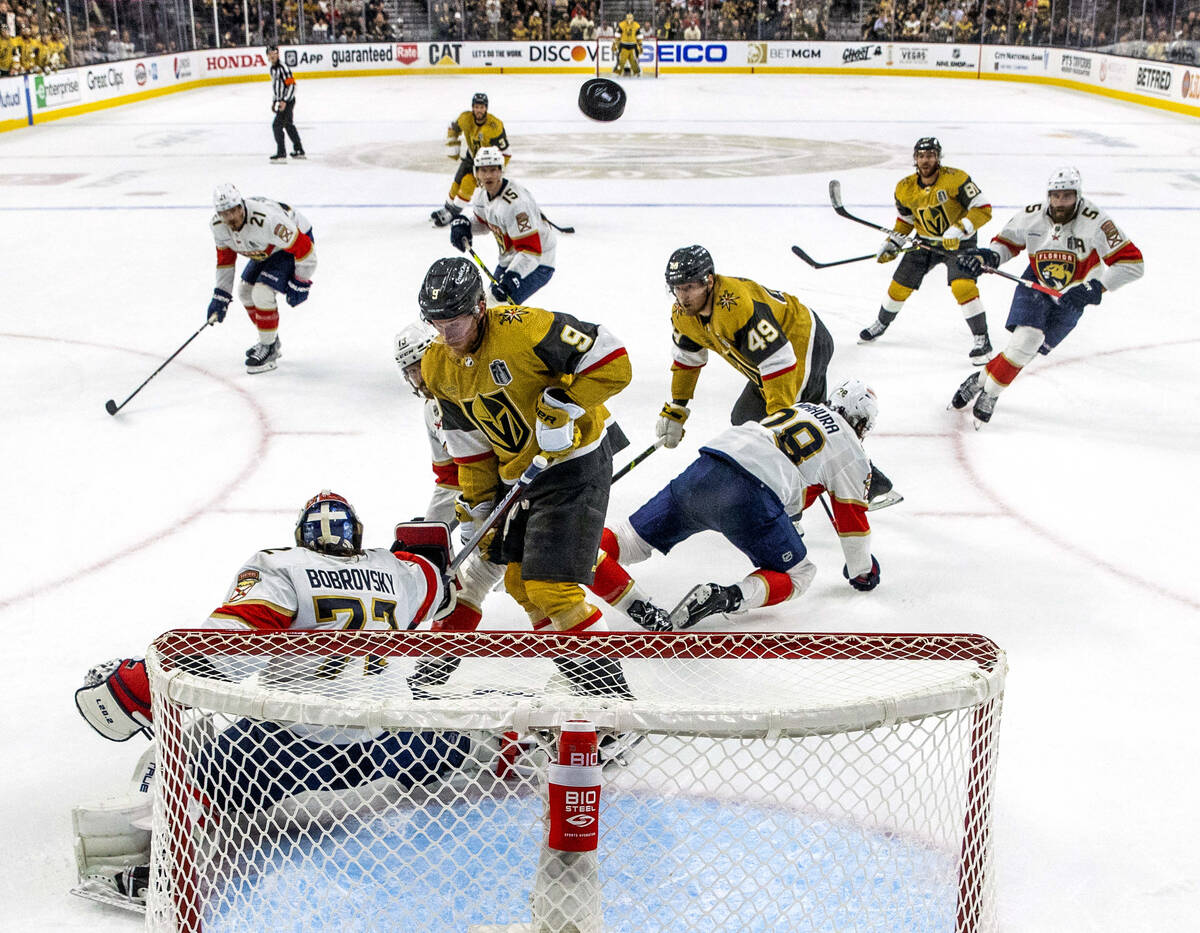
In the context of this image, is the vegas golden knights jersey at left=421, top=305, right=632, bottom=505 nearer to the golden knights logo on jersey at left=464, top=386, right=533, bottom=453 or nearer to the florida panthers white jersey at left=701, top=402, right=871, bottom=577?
the golden knights logo on jersey at left=464, top=386, right=533, bottom=453

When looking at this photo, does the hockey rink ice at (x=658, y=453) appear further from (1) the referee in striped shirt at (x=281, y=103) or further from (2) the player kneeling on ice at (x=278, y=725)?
(1) the referee in striped shirt at (x=281, y=103)

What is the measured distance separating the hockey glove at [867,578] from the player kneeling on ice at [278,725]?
154cm

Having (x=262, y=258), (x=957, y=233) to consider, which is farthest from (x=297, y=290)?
(x=957, y=233)

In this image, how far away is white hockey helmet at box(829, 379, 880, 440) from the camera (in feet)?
12.0

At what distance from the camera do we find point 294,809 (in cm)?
238

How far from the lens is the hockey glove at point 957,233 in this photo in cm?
633

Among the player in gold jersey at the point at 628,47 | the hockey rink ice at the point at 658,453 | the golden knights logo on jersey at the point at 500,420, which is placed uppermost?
the player in gold jersey at the point at 628,47

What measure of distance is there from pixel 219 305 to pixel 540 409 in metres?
3.44

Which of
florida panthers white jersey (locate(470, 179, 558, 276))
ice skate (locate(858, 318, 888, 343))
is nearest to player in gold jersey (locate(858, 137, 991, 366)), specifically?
ice skate (locate(858, 318, 888, 343))

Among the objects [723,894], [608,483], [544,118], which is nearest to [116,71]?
[544,118]

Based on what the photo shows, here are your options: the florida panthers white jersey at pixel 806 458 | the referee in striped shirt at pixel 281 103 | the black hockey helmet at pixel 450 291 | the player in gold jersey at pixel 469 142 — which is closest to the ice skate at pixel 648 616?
the florida panthers white jersey at pixel 806 458

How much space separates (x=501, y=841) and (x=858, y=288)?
6165 millimetres

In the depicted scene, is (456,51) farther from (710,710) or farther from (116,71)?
(710,710)

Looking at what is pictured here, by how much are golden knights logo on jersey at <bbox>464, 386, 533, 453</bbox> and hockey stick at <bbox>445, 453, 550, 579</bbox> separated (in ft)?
0.26
